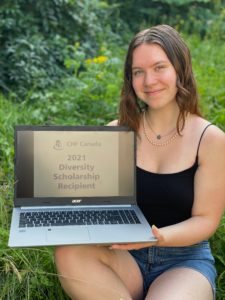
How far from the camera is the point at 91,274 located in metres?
1.63

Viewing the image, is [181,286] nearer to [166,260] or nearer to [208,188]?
[166,260]

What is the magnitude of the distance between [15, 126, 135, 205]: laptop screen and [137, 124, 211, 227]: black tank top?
0.06m

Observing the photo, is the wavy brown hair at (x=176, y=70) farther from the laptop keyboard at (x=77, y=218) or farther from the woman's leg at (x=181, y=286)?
the woman's leg at (x=181, y=286)

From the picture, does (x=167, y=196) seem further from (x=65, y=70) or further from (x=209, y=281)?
(x=65, y=70)

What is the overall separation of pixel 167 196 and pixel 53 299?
0.67 meters

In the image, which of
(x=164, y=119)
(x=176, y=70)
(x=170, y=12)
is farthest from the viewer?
(x=170, y=12)

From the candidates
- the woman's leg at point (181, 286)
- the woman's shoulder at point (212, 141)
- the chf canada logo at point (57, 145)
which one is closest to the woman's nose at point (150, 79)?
the woman's shoulder at point (212, 141)

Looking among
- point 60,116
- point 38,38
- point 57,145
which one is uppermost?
point 38,38

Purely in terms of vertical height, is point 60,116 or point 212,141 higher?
point 212,141

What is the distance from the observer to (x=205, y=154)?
174cm

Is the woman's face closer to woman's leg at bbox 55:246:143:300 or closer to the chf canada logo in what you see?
the chf canada logo

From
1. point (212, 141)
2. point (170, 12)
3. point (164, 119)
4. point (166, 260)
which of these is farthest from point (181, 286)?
point (170, 12)

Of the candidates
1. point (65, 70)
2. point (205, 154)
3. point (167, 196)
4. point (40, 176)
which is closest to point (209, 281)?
point (167, 196)

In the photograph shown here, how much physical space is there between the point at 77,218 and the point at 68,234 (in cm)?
16
